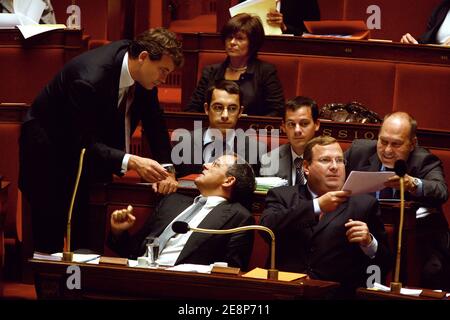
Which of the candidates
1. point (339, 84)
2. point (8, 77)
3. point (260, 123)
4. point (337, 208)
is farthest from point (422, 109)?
point (8, 77)

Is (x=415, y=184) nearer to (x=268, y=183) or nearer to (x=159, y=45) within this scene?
(x=268, y=183)

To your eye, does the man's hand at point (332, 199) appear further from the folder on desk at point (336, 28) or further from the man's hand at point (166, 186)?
the folder on desk at point (336, 28)

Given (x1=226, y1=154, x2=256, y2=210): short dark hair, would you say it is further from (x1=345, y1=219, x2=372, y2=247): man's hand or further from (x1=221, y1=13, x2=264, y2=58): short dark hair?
(x1=221, y1=13, x2=264, y2=58): short dark hair

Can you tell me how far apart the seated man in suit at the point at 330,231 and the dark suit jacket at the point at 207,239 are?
62 millimetres

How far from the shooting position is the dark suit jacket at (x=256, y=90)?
284 cm

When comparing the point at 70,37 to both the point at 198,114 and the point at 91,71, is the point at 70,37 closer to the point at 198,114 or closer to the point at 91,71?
the point at 198,114

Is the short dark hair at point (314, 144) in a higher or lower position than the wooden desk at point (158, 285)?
higher

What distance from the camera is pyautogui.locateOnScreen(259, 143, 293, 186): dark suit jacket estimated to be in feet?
7.84

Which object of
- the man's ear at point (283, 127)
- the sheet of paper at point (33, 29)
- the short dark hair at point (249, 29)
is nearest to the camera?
the man's ear at point (283, 127)

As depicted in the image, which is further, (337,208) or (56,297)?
(337,208)

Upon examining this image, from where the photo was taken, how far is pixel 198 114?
8.56 feet

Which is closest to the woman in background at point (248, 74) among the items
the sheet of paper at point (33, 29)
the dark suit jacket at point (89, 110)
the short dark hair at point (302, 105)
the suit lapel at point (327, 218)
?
the short dark hair at point (302, 105)

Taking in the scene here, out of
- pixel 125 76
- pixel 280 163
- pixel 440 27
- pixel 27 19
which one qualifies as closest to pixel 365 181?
pixel 280 163
